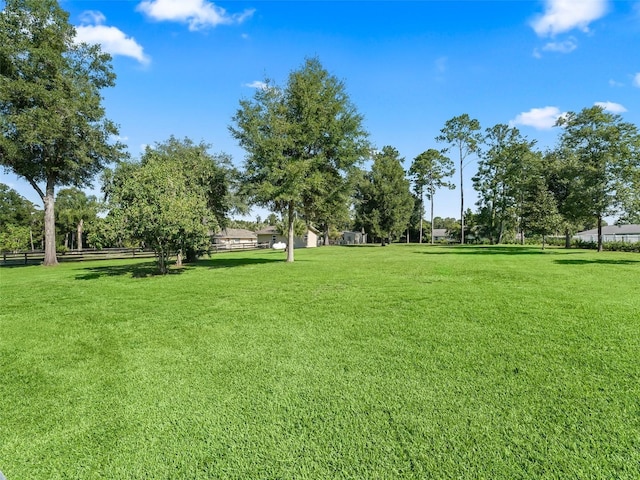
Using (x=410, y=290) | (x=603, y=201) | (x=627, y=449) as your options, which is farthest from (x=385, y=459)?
(x=603, y=201)

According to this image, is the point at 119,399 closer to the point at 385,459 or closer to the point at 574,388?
the point at 385,459

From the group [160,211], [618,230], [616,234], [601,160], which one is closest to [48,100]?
[160,211]

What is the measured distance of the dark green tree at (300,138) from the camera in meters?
15.7

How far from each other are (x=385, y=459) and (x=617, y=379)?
278 centimetres

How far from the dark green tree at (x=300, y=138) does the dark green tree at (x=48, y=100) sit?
34.1 ft

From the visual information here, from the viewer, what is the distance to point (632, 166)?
2000cm

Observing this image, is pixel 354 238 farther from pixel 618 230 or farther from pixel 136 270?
pixel 136 270

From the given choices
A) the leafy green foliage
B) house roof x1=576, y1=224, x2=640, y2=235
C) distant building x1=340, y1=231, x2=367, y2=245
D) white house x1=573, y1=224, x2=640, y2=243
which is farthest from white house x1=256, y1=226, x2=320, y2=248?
house roof x1=576, y1=224, x2=640, y2=235

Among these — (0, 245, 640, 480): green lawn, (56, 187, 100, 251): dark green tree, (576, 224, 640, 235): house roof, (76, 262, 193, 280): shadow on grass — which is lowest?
(0, 245, 640, 480): green lawn

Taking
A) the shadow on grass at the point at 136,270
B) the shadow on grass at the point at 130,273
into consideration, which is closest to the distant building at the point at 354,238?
the shadow on grass at the point at 136,270

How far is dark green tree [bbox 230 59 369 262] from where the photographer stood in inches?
618

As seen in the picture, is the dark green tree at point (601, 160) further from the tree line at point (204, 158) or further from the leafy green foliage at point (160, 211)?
the leafy green foliage at point (160, 211)

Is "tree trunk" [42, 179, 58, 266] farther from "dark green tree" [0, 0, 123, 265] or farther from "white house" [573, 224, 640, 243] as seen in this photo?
"white house" [573, 224, 640, 243]

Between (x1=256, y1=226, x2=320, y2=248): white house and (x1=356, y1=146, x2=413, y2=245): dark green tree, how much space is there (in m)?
7.74
